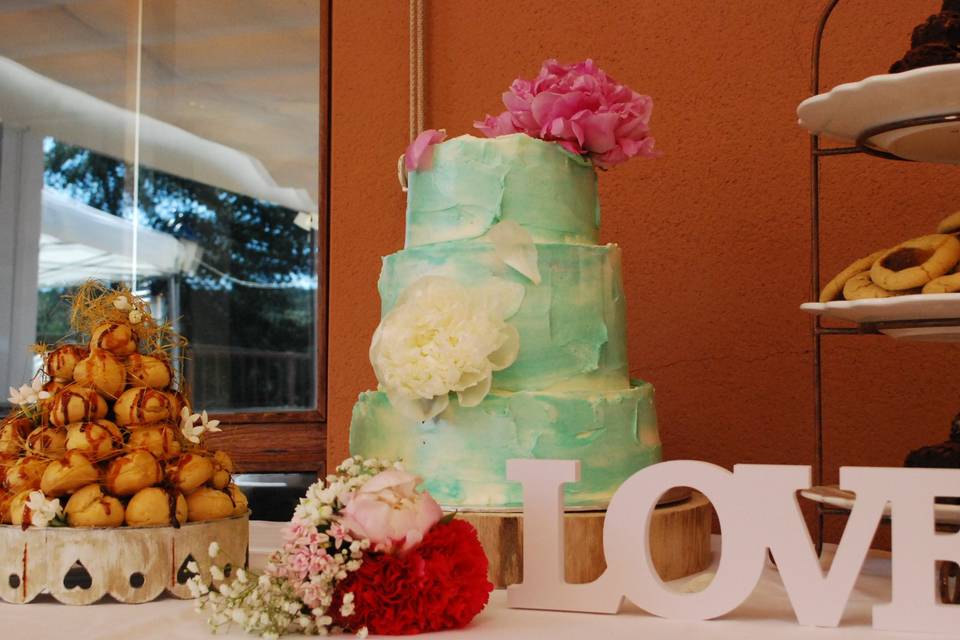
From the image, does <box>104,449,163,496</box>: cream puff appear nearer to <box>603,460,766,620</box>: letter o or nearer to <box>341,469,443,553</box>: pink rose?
<box>341,469,443,553</box>: pink rose

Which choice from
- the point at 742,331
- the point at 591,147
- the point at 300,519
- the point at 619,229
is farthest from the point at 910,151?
the point at 300,519

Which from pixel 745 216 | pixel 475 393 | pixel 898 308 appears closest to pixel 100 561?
pixel 475 393

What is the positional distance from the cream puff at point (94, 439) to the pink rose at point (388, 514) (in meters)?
0.25

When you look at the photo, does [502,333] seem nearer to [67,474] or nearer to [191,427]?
[191,427]

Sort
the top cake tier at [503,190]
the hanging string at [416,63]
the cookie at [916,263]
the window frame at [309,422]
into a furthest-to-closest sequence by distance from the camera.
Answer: the window frame at [309,422] → the hanging string at [416,63] → the top cake tier at [503,190] → the cookie at [916,263]

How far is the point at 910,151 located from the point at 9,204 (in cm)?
231

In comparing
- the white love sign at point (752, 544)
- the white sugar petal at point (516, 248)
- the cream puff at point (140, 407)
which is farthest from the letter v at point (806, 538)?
the cream puff at point (140, 407)

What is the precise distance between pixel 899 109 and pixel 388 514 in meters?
0.67

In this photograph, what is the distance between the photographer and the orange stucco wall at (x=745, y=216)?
160 cm

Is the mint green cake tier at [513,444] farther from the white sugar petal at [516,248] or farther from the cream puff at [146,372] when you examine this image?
the cream puff at [146,372]

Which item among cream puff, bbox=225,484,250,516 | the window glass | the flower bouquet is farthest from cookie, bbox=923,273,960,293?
Answer: the window glass

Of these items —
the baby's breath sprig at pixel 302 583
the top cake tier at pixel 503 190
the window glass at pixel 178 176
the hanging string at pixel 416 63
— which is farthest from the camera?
the window glass at pixel 178 176

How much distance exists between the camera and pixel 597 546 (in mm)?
1078

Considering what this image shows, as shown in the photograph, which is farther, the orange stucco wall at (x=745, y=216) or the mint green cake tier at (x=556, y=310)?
the orange stucco wall at (x=745, y=216)
